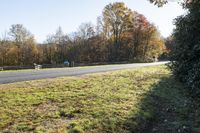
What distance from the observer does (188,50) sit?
17422 millimetres

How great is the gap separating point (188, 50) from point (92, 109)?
834 cm

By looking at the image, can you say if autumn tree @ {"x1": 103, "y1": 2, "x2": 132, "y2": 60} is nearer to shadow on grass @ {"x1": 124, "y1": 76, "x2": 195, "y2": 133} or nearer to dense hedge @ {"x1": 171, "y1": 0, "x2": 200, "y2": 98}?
dense hedge @ {"x1": 171, "y1": 0, "x2": 200, "y2": 98}

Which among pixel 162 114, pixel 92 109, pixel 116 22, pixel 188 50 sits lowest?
pixel 162 114

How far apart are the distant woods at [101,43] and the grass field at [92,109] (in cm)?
6169

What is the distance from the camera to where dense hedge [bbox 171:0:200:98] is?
616 inches

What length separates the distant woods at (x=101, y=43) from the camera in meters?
75.9

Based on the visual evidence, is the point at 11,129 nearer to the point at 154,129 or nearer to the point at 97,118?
the point at 97,118

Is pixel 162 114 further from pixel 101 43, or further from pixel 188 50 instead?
pixel 101 43

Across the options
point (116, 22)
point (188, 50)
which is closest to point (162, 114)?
point (188, 50)

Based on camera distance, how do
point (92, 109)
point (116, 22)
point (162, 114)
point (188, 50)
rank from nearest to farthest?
point (92, 109), point (162, 114), point (188, 50), point (116, 22)

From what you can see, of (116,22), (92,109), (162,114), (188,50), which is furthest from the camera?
(116,22)

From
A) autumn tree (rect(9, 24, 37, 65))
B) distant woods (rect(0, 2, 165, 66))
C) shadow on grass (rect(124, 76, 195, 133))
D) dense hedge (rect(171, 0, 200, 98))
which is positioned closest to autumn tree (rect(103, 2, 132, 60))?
distant woods (rect(0, 2, 165, 66))

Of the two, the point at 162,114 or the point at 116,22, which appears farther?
the point at 116,22

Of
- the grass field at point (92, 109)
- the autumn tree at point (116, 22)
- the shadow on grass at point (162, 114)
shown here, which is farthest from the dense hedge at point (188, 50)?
the autumn tree at point (116, 22)
